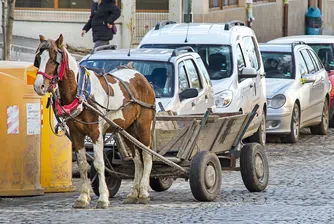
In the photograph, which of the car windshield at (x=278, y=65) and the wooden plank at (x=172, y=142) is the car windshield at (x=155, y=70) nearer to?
the wooden plank at (x=172, y=142)

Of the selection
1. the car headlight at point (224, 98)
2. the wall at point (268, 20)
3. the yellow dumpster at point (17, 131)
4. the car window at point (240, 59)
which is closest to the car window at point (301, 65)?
the car window at point (240, 59)

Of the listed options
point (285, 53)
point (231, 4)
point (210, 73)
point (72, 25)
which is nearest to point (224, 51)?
point (210, 73)

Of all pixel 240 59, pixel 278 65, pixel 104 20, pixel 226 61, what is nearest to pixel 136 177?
pixel 226 61

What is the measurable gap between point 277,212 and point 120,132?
1843 millimetres

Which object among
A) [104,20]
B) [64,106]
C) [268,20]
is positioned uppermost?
[268,20]

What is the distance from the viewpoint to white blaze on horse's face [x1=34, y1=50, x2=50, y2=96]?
11.1 metres

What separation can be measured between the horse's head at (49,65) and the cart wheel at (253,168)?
274 centimetres

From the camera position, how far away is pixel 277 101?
64.6ft

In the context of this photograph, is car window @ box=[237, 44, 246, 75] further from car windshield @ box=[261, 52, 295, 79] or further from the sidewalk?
the sidewalk

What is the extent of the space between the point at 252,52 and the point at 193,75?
11.8 ft

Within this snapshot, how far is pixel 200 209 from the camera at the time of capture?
11.6 m

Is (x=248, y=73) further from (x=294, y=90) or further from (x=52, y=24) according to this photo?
(x=52, y=24)

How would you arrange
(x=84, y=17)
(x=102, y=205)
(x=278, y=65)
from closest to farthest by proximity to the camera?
(x=102, y=205) < (x=278, y=65) < (x=84, y=17)

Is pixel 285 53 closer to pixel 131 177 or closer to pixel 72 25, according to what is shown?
pixel 131 177
